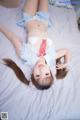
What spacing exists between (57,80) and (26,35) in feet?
1.68

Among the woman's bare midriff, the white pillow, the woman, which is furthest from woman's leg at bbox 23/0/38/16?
the white pillow

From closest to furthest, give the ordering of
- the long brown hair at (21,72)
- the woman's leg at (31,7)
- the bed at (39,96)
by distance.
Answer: the bed at (39,96), the long brown hair at (21,72), the woman's leg at (31,7)

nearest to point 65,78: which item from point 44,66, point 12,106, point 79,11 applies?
point 44,66

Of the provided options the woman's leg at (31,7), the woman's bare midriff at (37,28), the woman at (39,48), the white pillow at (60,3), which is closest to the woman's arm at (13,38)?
the woman at (39,48)

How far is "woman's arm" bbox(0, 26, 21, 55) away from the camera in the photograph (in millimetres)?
1746

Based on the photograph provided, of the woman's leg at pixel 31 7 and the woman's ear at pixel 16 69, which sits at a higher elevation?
the woman's leg at pixel 31 7

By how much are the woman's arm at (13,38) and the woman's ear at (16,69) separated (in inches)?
5.2

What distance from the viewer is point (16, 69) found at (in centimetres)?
157

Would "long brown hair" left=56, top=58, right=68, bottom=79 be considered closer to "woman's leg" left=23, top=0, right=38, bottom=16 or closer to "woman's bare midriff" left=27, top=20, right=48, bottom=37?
"woman's bare midriff" left=27, top=20, right=48, bottom=37

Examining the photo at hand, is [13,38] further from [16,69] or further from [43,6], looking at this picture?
[43,6]

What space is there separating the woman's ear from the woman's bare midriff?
339 millimetres

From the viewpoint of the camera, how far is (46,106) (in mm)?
1394

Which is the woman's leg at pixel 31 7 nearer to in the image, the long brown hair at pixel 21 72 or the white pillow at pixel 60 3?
the white pillow at pixel 60 3

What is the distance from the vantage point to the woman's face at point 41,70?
5.14ft
